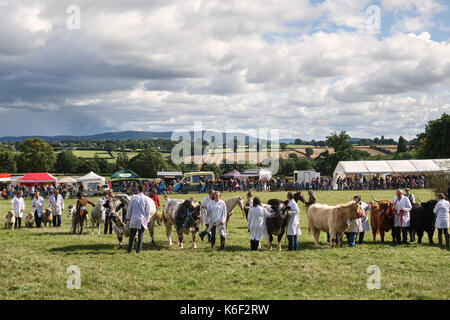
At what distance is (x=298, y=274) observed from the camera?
9398mm

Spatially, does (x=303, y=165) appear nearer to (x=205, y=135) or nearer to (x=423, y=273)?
(x=205, y=135)

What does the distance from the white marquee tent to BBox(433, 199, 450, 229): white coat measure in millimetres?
36187

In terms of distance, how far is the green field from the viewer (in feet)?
26.3

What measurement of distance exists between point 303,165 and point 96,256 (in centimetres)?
9408

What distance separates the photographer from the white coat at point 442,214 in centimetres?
1283

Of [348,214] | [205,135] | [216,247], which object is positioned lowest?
[216,247]

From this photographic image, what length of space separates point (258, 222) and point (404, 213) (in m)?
5.11

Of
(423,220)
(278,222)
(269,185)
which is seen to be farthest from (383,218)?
(269,185)

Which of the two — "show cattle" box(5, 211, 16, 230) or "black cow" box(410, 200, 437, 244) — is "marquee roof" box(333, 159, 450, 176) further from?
"show cattle" box(5, 211, 16, 230)

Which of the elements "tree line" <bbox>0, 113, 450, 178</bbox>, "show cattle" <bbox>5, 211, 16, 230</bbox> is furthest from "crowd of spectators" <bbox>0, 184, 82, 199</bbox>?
"tree line" <bbox>0, 113, 450, 178</bbox>

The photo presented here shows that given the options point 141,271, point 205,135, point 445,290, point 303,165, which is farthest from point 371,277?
point 303,165

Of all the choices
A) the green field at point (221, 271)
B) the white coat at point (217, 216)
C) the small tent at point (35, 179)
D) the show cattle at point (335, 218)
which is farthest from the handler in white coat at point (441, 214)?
the small tent at point (35, 179)

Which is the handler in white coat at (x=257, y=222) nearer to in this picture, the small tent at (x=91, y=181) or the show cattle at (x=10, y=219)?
the show cattle at (x=10, y=219)
